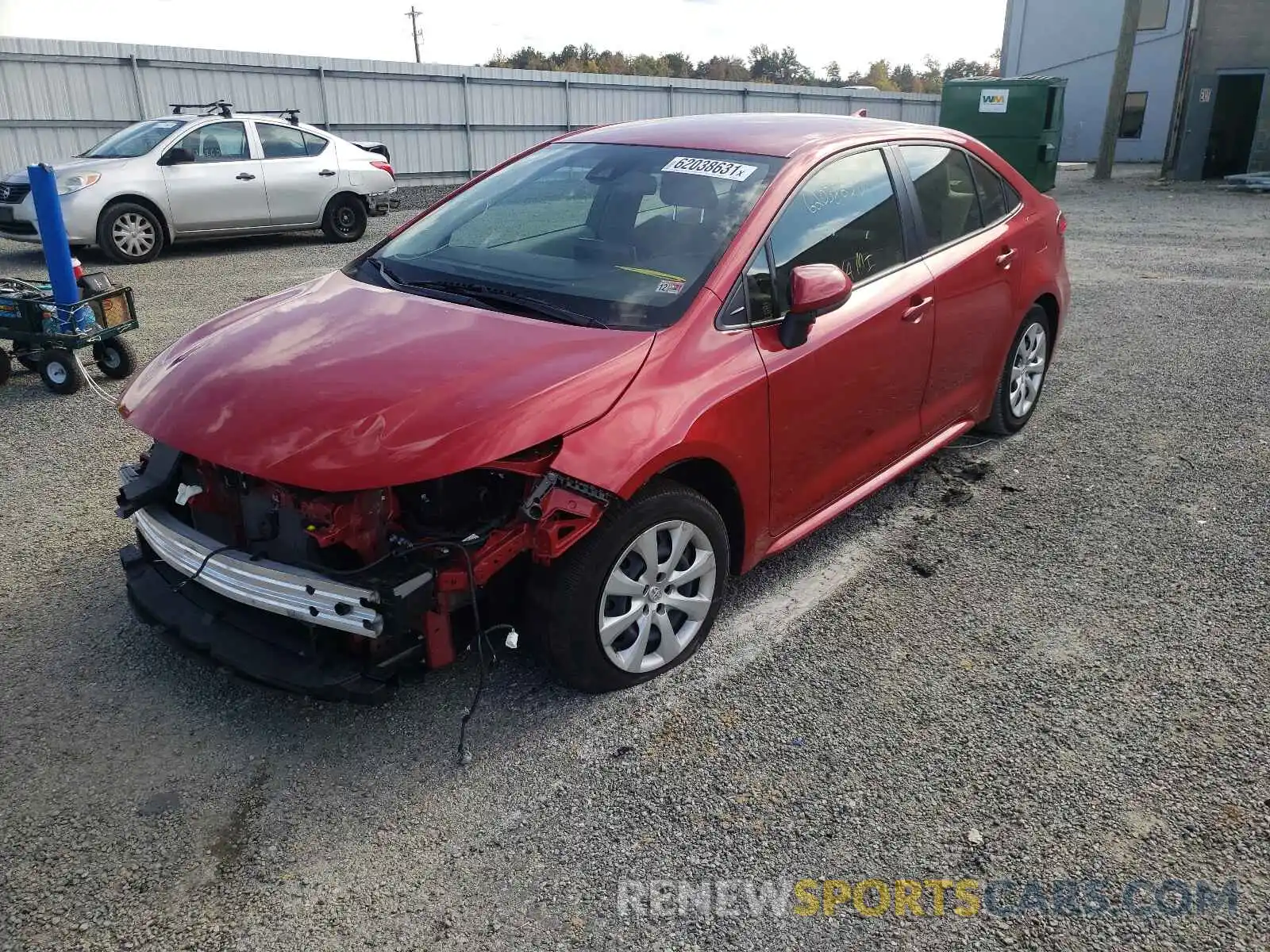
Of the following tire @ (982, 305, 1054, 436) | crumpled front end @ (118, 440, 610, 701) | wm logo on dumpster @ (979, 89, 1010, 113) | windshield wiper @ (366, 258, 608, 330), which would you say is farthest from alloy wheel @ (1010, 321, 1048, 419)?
wm logo on dumpster @ (979, 89, 1010, 113)

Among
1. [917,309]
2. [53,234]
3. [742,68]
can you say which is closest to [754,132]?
[917,309]

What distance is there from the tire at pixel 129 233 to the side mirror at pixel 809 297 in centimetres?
994

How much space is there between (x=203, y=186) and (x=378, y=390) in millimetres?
10140

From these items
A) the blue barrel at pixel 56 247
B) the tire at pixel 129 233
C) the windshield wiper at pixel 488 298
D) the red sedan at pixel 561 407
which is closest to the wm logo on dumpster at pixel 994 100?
the tire at pixel 129 233

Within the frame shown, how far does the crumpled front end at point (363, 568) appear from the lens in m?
2.74

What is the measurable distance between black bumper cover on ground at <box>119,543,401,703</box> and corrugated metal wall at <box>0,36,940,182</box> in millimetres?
15839

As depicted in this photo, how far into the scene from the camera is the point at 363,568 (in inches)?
109

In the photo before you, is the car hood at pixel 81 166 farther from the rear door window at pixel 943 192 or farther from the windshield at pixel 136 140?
the rear door window at pixel 943 192

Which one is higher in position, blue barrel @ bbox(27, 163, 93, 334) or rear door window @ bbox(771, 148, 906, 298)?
rear door window @ bbox(771, 148, 906, 298)

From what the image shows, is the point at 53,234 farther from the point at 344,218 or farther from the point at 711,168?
the point at 344,218

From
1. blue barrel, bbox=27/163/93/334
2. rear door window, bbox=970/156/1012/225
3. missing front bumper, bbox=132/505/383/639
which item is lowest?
missing front bumper, bbox=132/505/383/639

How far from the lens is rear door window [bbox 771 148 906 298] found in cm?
360

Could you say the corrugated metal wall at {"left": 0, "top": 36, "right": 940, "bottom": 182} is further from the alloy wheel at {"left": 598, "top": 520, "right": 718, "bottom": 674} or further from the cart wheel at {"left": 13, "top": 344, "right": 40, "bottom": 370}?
the alloy wheel at {"left": 598, "top": 520, "right": 718, "bottom": 674}

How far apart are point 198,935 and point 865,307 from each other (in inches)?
119
